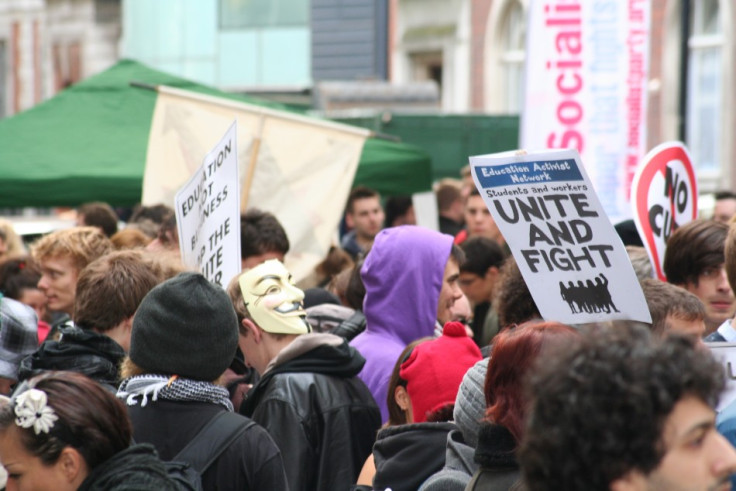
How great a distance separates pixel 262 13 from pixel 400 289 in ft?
77.3

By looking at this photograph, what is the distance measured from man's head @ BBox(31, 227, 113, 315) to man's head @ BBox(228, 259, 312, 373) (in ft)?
4.14

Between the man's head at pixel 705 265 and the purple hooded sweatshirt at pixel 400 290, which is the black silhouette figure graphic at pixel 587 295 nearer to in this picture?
the purple hooded sweatshirt at pixel 400 290

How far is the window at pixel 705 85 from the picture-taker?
17859mm

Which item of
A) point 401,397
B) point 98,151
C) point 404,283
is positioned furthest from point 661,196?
point 98,151

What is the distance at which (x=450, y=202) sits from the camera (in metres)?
11.1

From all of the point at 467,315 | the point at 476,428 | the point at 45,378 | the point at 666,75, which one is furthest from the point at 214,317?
the point at 666,75

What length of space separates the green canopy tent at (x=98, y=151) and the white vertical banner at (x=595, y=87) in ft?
9.39

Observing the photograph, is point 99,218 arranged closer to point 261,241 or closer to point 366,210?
point 366,210

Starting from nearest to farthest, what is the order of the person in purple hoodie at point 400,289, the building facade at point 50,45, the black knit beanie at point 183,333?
the black knit beanie at point 183,333 < the person in purple hoodie at point 400,289 < the building facade at point 50,45

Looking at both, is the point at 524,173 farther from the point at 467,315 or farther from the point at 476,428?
the point at 467,315

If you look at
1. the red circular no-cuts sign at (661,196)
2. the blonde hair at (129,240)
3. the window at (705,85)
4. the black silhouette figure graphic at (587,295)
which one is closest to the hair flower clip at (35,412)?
the black silhouette figure graphic at (587,295)

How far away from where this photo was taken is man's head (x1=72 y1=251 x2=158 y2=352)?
4230 mm

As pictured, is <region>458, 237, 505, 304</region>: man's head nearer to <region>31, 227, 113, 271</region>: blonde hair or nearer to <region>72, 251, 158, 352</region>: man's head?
<region>31, 227, 113, 271</region>: blonde hair

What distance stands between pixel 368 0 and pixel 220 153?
701 inches
